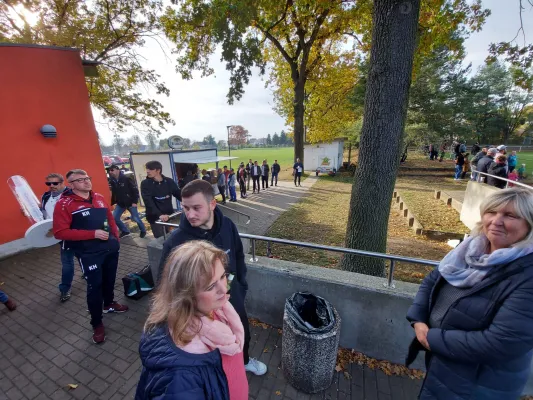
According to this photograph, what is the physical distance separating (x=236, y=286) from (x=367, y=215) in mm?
2310

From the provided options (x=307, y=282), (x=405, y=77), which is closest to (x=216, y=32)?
(x=405, y=77)

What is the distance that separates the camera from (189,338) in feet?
3.48

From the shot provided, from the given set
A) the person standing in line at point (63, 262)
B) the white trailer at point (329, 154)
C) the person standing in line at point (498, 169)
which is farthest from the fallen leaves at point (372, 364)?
the white trailer at point (329, 154)

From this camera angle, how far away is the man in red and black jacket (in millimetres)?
2807

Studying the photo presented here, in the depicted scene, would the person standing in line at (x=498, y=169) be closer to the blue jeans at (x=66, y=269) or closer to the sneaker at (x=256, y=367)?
the sneaker at (x=256, y=367)

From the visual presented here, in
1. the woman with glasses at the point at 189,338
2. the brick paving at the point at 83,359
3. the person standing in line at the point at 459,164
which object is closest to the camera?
the woman with glasses at the point at 189,338

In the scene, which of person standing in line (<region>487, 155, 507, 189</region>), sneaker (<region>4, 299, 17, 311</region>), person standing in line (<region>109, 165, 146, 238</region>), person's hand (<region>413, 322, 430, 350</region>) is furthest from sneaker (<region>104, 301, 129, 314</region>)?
person standing in line (<region>487, 155, 507, 189</region>)

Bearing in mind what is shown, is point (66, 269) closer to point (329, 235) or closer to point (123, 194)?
point (123, 194)

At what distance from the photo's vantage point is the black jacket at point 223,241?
6.65ft

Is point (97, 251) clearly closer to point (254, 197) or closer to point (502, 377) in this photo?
point (502, 377)

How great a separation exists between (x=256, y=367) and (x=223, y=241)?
1.52m

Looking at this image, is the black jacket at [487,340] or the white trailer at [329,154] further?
the white trailer at [329,154]

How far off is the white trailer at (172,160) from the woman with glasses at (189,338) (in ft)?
29.6

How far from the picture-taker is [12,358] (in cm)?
287
